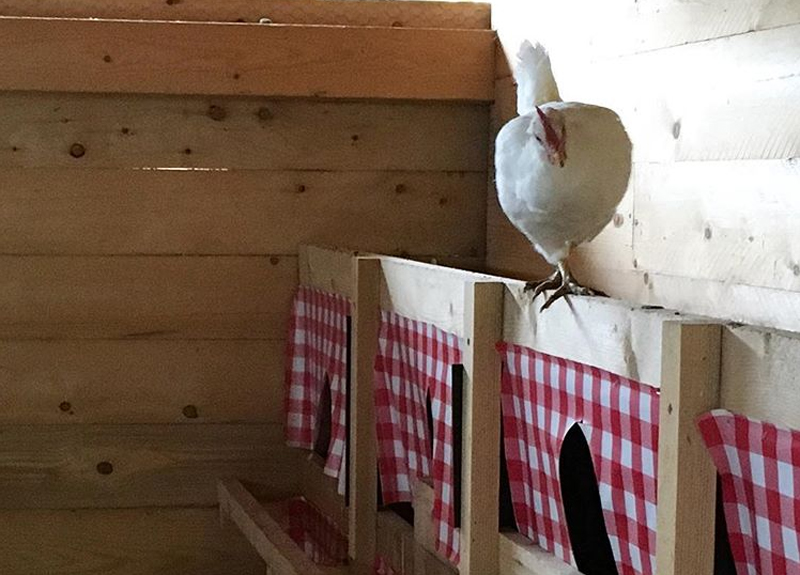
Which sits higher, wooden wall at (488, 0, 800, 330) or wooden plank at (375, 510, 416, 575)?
wooden wall at (488, 0, 800, 330)

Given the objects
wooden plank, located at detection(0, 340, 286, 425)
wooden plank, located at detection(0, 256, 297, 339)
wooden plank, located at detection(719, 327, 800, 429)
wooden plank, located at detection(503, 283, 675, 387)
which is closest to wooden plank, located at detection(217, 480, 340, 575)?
wooden plank, located at detection(0, 340, 286, 425)

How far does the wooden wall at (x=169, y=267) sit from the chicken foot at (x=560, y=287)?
1213 millimetres

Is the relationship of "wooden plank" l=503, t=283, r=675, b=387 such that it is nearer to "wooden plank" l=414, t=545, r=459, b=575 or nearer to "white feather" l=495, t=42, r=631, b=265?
"white feather" l=495, t=42, r=631, b=265

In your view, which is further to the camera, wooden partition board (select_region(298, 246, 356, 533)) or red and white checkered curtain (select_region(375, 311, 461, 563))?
wooden partition board (select_region(298, 246, 356, 533))

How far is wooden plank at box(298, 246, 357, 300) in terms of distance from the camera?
2271 mm

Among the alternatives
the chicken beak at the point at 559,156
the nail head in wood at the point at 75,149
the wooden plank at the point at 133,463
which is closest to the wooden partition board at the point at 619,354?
the chicken beak at the point at 559,156

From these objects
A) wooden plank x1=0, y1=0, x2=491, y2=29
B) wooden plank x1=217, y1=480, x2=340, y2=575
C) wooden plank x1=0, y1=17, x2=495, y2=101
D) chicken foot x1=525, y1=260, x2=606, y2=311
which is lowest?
wooden plank x1=217, y1=480, x2=340, y2=575

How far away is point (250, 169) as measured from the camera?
8.82 ft

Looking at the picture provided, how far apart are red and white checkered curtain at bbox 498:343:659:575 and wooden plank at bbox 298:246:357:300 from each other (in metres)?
0.61

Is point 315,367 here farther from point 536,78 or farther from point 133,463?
point 536,78

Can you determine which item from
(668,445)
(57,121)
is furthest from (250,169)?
(668,445)

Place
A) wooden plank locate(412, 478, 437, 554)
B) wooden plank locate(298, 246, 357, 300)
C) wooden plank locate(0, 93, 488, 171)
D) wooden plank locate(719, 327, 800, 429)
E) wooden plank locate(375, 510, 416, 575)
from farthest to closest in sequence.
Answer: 1. wooden plank locate(0, 93, 488, 171)
2. wooden plank locate(298, 246, 357, 300)
3. wooden plank locate(375, 510, 416, 575)
4. wooden plank locate(412, 478, 437, 554)
5. wooden plank locate(719, 327, 800, 429)

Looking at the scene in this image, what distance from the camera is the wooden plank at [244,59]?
2.51 m

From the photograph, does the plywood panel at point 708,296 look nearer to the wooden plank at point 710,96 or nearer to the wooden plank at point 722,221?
the wooden plank at point 722,221
